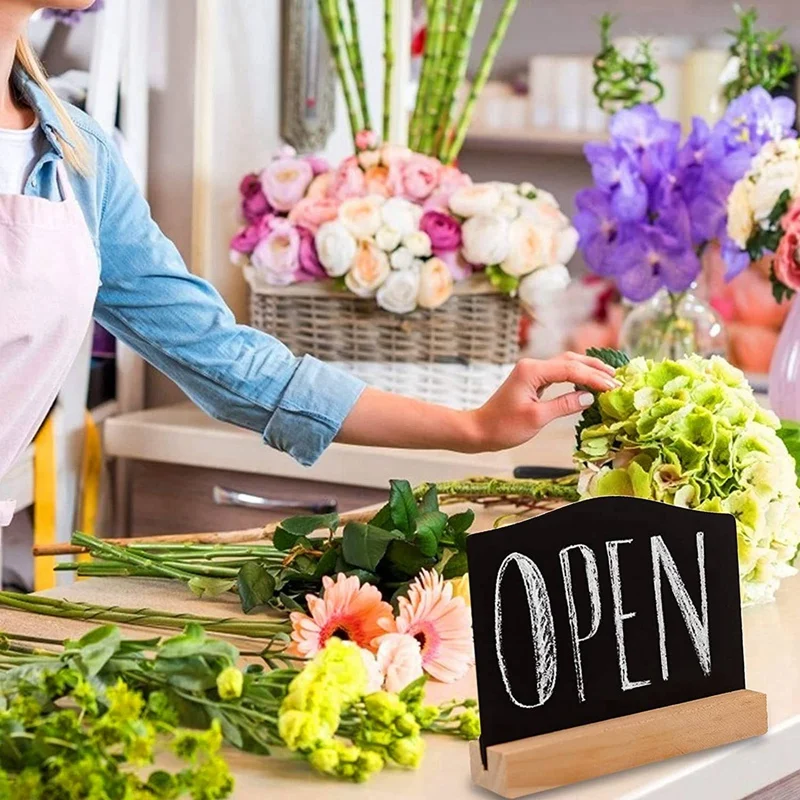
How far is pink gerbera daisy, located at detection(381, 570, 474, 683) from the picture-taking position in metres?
1.03

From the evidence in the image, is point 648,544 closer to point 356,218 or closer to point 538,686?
point 538,686

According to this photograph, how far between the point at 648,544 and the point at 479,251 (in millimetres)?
1269

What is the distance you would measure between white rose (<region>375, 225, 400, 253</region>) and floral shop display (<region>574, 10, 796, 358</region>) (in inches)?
10.8

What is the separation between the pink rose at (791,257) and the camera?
166 cm

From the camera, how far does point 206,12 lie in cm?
241

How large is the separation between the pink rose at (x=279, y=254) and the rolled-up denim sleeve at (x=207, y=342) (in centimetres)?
82

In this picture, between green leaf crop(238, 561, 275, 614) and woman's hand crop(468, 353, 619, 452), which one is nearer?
green leaf crop(238, 561, 275, 614)

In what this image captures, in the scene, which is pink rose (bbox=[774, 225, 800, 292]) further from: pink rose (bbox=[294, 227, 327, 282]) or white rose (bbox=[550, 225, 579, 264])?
pink rose (bbox=[294, 227, 327, 282])

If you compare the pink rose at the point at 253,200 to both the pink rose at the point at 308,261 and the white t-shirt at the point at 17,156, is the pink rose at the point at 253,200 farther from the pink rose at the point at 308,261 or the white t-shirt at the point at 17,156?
the white t-shirt at the point at 17,156

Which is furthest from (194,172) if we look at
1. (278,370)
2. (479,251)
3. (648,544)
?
(648,544)

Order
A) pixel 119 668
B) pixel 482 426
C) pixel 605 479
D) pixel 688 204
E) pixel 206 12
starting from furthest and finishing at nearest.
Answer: pixel 206 12 → pixel 688 204 → pixel 482 426 → pixel 605 479 → pixel 119 668

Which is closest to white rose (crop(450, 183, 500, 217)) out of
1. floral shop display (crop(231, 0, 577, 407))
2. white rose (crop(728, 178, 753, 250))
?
floral shop display (crop(231, 0, 577, 407))

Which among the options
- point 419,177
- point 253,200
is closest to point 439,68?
point 419,177

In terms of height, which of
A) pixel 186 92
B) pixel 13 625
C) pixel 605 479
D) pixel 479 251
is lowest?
pixel 13 625
